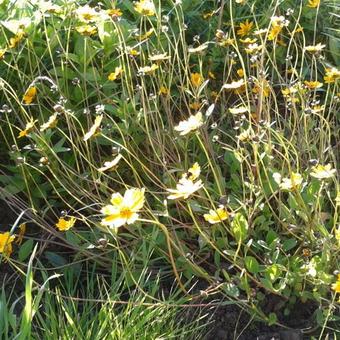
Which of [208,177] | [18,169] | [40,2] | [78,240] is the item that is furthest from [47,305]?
[40,2]

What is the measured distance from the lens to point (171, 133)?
2.25m

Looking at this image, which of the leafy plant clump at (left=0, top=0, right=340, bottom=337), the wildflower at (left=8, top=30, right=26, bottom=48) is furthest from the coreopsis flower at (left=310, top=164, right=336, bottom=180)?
the wildflower at (left=8, top=30, right=26, bottom=48)

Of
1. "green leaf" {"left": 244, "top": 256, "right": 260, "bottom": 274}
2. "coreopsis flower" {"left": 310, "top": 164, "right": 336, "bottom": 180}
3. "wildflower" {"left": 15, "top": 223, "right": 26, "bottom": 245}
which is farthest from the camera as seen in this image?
"wildflower" {"left": 15, "top": 223, "right": 26, "bottom": 245}

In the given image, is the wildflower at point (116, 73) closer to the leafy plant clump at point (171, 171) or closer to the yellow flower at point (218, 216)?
the leafy plant clump at point (171, 171)

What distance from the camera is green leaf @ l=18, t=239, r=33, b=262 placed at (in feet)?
6.91

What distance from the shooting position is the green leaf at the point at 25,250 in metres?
2.11

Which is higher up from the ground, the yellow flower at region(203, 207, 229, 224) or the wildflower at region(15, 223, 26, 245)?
the yellow flower at region(203, 207, 229, 224)

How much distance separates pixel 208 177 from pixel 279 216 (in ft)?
1.15

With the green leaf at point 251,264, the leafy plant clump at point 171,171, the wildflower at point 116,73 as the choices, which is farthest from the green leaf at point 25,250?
the green leaf at point 251,264

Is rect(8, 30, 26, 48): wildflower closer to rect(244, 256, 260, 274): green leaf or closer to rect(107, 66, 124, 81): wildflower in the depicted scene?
rect(107, 66, 124, 81): wildflower

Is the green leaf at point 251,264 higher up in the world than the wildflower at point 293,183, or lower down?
lower down

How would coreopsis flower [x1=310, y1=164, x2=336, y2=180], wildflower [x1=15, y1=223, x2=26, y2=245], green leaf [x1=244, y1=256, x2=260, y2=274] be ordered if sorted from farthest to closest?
wildflower [x1=15, y1=223, x2=26, y2=245]
green leaf [x1=244, y1=256, x2=260, y2=274]
coreopsis flower [x1=310, y1=164, x2=336, y2=180]

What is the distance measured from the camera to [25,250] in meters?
2.11

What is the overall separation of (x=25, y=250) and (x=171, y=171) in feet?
1.44
